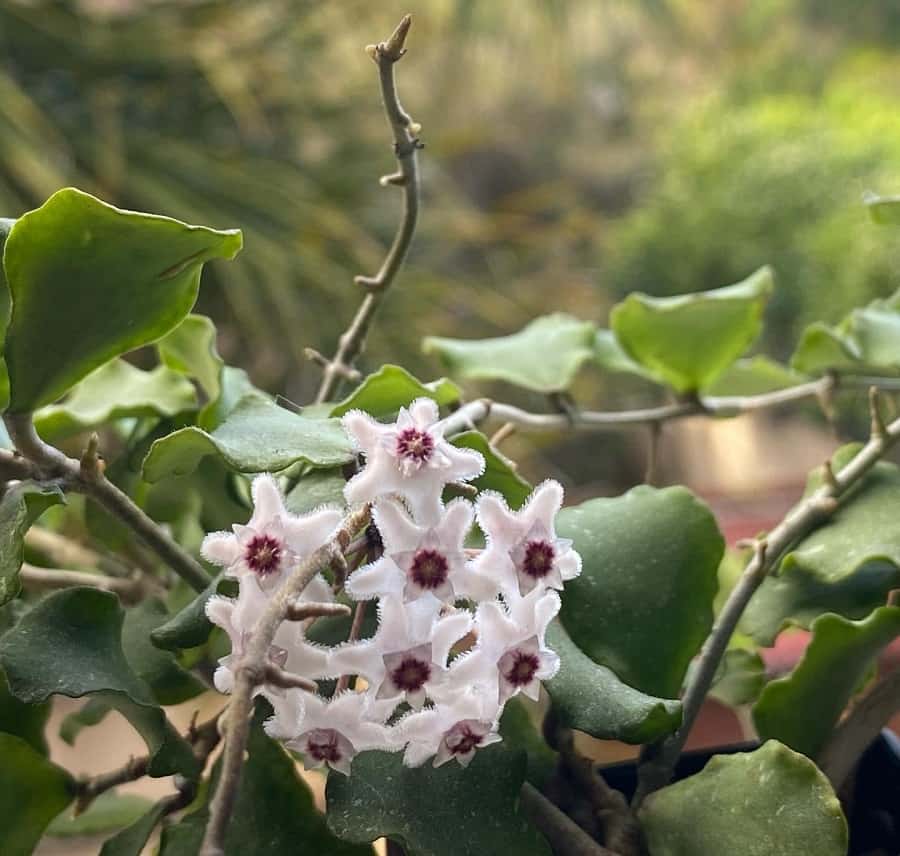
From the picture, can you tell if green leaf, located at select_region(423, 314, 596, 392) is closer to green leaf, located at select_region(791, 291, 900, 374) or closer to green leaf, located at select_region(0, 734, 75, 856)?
green leaf, located at select_region(791, 291, 900, 374)

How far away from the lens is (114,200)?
168 cm

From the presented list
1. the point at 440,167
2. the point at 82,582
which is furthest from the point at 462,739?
the point at 440,167

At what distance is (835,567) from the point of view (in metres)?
0.32

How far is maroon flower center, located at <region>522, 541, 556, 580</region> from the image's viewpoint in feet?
0.84

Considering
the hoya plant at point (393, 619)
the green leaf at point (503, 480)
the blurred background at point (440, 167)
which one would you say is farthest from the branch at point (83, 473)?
the blurred background at point (440, 167)

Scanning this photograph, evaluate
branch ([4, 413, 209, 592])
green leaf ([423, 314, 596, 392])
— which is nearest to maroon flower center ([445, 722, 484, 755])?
branch ([4, 413, 209, 592])

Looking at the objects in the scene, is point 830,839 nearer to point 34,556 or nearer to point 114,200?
point 34,556

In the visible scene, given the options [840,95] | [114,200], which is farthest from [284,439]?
[840,95]

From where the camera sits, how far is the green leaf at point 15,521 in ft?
0.86

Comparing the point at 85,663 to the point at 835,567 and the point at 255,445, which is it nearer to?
the point at 255,445

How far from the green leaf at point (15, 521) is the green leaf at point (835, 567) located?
0.77ft

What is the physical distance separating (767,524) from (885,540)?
83 centimetres

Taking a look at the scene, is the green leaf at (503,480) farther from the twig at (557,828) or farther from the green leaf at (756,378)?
the green leaf at (756,378)

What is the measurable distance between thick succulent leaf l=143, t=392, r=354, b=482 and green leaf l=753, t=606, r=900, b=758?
0.16m
